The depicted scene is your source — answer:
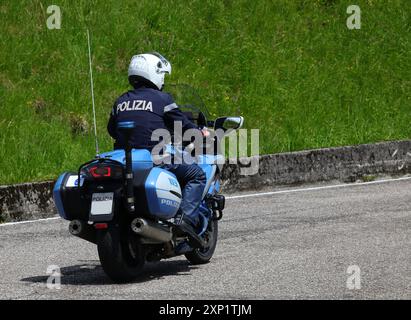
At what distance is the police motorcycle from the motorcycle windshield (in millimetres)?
744

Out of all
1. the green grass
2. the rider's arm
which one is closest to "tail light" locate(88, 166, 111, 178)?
the rider's arm

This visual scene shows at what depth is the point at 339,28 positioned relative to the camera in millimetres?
21500

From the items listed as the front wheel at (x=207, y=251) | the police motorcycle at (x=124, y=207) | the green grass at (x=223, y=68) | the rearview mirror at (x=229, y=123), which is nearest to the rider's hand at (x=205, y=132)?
the rearview mirror at (x=229, y=123)

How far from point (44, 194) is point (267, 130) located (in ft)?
17.3

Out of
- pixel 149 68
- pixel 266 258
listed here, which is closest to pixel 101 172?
pixel 149 68

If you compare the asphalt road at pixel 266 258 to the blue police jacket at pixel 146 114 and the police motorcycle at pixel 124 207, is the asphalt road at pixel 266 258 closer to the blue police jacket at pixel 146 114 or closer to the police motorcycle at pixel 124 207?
the police motorcycle at pixel 124 207

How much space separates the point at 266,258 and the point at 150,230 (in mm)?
1537

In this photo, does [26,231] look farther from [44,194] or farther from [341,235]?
[341,235]

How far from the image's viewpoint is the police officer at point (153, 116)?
842 centimetres

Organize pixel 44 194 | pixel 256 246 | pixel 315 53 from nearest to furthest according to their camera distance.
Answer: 1. pixel 256 246
2. pixel 44 194
3. pixel 315 53

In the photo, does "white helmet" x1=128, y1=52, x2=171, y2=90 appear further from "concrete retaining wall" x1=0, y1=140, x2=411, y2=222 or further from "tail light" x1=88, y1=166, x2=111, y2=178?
"concrete retaining wall" x1=0, y1=140, x2=411, y2=222

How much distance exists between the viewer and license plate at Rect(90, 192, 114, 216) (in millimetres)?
7840

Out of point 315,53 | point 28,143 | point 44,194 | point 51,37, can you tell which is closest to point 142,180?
point 44,194

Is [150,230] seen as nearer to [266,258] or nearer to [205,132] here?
[205,132]
